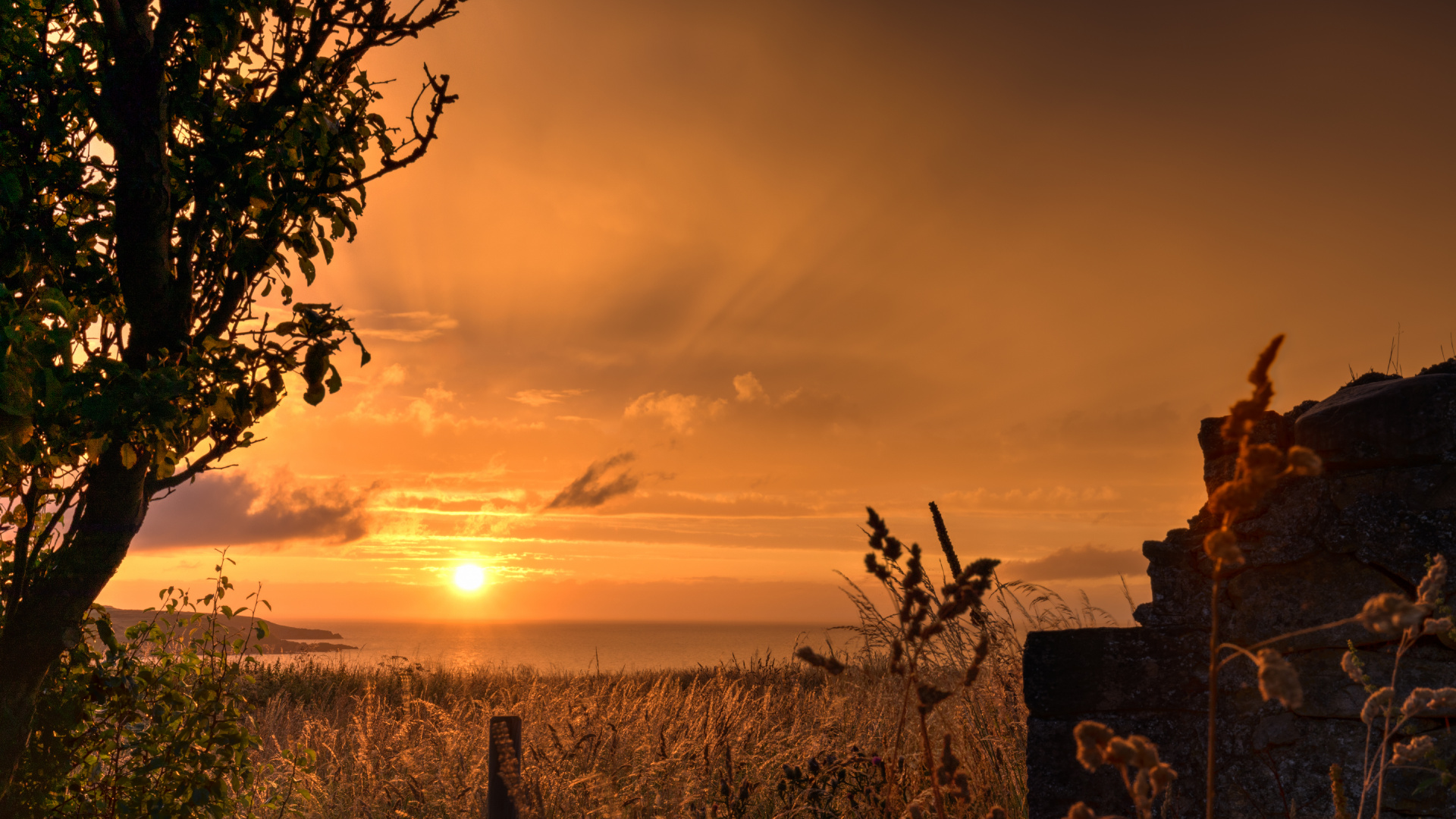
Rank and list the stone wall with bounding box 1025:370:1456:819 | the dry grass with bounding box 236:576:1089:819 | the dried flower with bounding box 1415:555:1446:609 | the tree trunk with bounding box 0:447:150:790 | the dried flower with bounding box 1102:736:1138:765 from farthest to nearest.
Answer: the dry grass with bounding box 236:576:1089:819
the tree trunk with bounding box 0:447:150:790
the stone wall with bounding box 1025:370:1456:819
the dried flower with bounding box 1415:555:1446:609
the dried flower with bounding box 1102:736:1138:765

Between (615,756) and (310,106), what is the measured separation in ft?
11.0

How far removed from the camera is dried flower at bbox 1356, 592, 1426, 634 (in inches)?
40.7

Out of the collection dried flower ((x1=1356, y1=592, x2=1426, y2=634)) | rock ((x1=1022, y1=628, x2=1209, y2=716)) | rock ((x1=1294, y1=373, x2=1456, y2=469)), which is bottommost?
rock ((x1=1022, y1=628, x2=1209, y2=716))

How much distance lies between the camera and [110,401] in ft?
8.52

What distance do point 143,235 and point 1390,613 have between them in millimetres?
3960

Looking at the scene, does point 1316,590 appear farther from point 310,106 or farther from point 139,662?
point 139,662

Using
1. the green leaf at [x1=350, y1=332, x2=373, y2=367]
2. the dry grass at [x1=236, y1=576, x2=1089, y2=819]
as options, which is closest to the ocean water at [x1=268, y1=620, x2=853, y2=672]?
the dry grass at [x1=236, y1=576, x2=1089, y2=819]

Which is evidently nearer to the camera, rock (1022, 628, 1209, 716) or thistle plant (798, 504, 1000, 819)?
thistle plant (798, 504, 1000, 819)

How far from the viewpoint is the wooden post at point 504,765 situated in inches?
122

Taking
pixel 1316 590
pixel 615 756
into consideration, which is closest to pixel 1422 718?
pixel 1316 590

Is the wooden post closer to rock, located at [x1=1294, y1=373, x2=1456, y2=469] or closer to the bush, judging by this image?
the bush

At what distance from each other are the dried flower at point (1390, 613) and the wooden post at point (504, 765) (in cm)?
268

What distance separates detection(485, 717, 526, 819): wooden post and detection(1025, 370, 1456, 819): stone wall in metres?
1.99

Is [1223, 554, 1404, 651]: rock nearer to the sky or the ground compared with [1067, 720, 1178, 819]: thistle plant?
nearer to the sky
